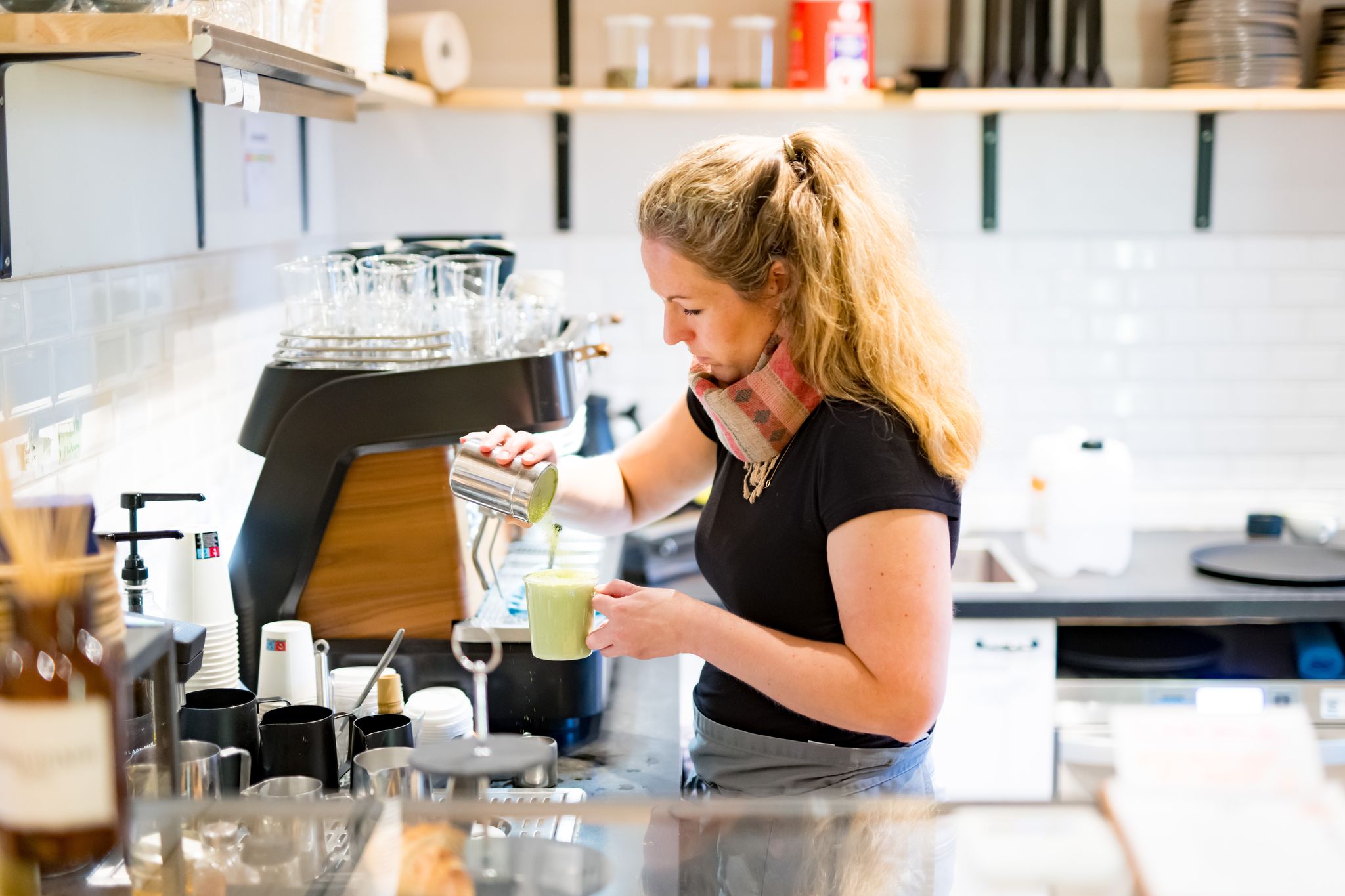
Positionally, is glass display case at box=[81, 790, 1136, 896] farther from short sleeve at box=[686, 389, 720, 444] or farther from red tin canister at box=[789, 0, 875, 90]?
red tin canister at box=[789, 0, 875, 90]

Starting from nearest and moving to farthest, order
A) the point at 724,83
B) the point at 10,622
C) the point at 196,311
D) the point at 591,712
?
the point at 10,622 < the point at 591,712 < the point at 196,311 < the point at 724,83

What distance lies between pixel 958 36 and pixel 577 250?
Result: 1154mm

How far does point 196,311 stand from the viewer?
2.34m

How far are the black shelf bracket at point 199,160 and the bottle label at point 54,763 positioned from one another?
5.26ft

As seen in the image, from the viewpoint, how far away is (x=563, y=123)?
366 cm

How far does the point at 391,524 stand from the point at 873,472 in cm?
84

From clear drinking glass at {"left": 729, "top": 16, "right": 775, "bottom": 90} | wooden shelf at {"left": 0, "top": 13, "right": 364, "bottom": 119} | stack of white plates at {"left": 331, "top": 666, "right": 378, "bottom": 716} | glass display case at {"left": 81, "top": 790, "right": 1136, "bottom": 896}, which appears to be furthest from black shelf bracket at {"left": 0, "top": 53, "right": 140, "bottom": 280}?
clear drinking glass at {"left": 729, "top": 16, "right": 775, "bottom": 90}

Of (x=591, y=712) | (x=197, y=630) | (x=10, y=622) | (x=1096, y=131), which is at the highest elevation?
(x=1096, y=131)

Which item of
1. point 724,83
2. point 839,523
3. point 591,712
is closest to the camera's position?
point 839,523

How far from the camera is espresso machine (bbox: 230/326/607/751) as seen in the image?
193 cm

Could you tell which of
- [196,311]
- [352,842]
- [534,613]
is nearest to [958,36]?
[196,311]

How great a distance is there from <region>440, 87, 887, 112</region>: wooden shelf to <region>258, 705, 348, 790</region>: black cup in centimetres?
210

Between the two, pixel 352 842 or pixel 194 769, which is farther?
pixel 194 769

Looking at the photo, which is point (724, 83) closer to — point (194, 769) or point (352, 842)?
point (194, 769)
